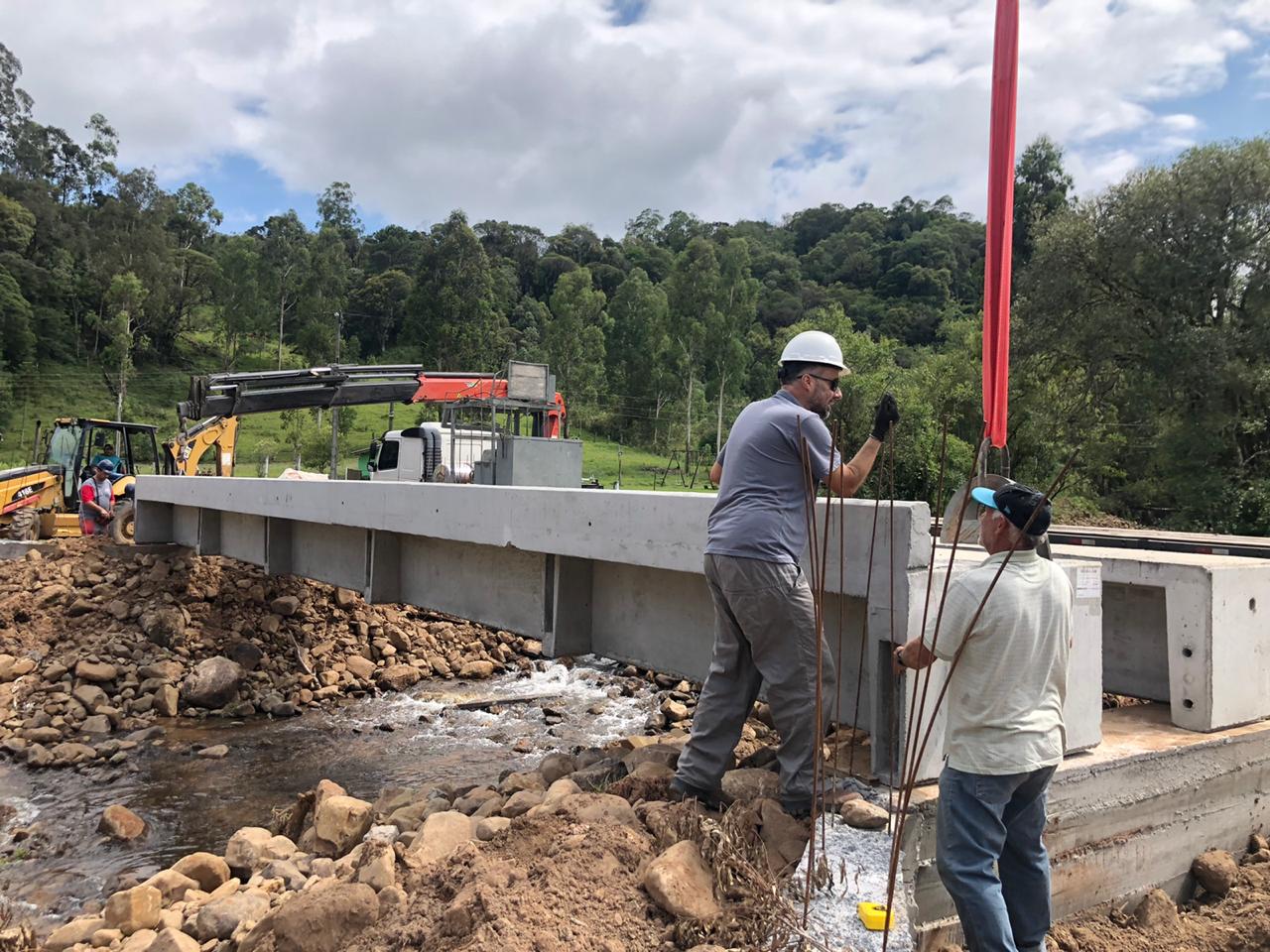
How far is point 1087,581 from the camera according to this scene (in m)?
4.04

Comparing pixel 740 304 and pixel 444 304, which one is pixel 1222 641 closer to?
pixel 740 304

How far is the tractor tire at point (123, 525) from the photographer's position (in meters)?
14.1

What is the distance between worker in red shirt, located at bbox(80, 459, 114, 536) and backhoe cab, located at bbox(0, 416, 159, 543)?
0.57 feet

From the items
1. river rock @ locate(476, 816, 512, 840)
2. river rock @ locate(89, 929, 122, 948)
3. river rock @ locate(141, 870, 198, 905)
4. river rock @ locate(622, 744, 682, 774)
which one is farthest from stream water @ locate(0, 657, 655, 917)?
river rock @ locate(476, 816, 512, 840)

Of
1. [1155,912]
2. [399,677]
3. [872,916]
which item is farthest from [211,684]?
[1155,912]

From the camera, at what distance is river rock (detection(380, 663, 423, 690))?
11453mm

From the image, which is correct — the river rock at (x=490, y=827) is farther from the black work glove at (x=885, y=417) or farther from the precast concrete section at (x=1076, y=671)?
the black work glove at (x=885, y=417)

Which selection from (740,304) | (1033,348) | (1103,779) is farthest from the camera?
(740,304)

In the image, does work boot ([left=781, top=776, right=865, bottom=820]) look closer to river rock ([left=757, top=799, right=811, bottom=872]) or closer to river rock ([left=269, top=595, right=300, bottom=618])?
river rock ([left=757, top=799, right=811, bottom=872])

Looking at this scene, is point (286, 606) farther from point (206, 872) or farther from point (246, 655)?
point (206, 872)

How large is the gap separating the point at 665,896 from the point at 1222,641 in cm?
336

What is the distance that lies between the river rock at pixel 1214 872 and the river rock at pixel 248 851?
4.99 metres

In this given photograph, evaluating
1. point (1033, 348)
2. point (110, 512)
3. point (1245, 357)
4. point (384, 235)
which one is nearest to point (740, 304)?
point (1033, 348)

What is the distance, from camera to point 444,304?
51.4 metres
